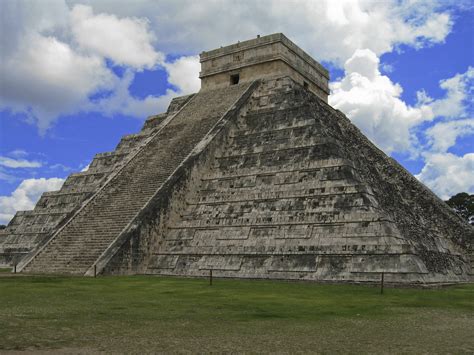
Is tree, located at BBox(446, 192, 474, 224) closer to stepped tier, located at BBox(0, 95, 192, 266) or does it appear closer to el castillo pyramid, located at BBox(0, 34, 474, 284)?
el castillo pyramid, located at BBox(0, 34, 474, 284)

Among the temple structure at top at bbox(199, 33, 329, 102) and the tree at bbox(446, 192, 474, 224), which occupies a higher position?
the temple structure at top at bbox(199, 33, 329, 102)

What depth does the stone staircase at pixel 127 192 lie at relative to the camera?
56.2 feet

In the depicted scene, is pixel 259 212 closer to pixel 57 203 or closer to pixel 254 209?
pixel 254 209

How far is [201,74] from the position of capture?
87.5ft

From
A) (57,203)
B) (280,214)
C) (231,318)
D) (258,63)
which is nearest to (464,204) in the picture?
(258,63)

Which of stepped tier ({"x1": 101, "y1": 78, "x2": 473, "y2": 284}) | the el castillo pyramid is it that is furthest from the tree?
stepped tier ({"x1": 101, "y1": 78, "x2": 473, "y2": 284})

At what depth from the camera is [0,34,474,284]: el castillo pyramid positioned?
14.8 metres

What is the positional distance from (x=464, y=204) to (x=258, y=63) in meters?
22.9

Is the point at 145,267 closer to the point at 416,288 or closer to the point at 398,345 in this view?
the point at 416,288

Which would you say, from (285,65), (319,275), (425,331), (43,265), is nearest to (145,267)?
(43,265)

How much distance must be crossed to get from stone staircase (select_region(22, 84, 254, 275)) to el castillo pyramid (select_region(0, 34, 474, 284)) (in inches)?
2.3

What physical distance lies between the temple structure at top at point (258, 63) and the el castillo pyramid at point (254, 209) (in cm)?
15

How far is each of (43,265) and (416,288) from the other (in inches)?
470

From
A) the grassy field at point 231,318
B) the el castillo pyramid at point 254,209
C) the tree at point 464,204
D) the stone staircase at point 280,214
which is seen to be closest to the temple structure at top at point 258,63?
the el castillo pyramid at point 254,209
